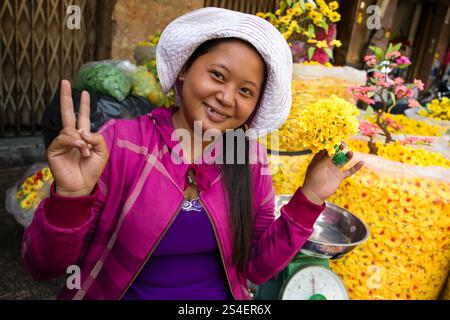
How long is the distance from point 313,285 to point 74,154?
128cm

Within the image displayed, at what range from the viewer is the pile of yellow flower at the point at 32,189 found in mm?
2582

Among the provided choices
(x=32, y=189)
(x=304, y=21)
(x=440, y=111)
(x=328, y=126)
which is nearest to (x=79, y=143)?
(x=328, y=126)

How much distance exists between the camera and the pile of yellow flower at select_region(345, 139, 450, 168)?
223 cm

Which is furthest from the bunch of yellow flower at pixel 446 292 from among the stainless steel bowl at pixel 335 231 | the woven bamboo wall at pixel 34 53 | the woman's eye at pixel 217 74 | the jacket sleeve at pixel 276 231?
the woven bamboo wall at pixel 34 53

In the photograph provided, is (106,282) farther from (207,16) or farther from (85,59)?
(85,59)

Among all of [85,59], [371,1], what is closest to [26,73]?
[85,59]

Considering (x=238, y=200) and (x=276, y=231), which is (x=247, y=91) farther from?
(x=276, y=231)

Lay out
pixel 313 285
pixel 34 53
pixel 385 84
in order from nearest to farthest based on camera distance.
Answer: pixel 313 285 < pixel 385 84 < pixel 34 53

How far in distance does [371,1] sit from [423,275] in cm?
676

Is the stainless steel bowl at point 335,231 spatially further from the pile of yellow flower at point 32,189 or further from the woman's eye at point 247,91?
the pile of yellow flower at point 32,189

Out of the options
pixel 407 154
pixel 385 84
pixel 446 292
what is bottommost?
pixel 446 292

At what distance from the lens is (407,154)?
7.51 feet

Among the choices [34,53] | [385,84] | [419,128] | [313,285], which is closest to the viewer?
[313,285]

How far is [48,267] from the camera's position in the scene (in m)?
1.03
